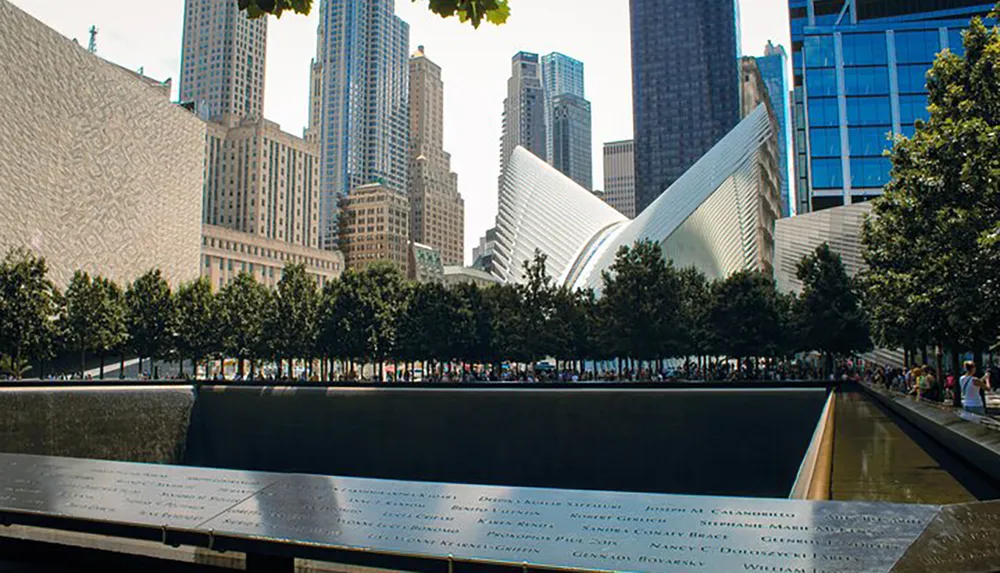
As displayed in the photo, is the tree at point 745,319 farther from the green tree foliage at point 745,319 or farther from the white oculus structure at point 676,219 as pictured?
the white oculus structure at point 676,219

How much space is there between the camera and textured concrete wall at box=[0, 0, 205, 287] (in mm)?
49688

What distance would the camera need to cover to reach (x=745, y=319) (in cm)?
4097

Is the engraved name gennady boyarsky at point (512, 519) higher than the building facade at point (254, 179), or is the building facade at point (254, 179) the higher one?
the building facade at point (254, 179)

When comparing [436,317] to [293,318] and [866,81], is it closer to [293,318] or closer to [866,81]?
[293,318]

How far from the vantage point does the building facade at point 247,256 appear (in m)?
102

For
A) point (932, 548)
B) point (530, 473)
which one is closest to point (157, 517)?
point (932, 548)

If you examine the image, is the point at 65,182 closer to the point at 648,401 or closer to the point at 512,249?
the point at 512,249

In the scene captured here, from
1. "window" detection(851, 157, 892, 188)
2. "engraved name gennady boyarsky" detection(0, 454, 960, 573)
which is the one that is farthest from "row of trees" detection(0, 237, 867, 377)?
"engraved name gennady boyarsky" detection(0, 454, 960, 573)

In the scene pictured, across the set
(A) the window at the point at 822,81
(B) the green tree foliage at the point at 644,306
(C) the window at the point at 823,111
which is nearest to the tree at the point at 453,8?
(B) the green tree foliage at the point at 644,306

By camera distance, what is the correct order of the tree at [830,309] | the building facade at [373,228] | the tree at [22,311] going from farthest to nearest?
the building facade at [373,228] → the tree at [22,311] → the tree at [830,309]

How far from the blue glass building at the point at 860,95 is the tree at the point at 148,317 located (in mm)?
55189

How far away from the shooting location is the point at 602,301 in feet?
141

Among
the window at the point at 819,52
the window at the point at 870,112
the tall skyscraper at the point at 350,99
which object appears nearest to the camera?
the window at the point at 870,112

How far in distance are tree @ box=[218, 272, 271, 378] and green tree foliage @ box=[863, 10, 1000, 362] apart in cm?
4144
